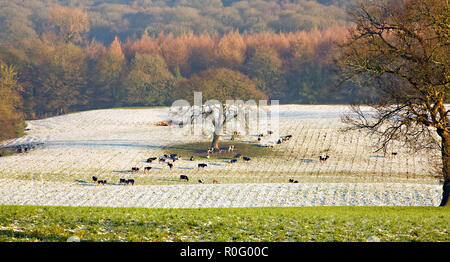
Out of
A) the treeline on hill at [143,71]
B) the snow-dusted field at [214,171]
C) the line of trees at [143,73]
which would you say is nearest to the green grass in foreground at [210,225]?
the snow-dusted field at [214,171]

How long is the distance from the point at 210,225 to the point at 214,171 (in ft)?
81.6

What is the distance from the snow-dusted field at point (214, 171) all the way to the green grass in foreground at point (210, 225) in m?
7.31

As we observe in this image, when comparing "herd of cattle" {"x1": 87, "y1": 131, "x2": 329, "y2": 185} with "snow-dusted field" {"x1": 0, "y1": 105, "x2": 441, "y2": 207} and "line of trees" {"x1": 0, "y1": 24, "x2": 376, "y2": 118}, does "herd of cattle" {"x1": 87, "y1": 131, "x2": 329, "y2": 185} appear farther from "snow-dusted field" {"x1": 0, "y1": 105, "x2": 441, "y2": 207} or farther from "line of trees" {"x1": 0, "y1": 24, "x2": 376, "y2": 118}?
"line of trees" {"x1": 0, "y1": 24, "x2": 376, "y2": 118}

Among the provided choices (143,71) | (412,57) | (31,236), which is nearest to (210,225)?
(31,236)

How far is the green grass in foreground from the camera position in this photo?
51.1ft

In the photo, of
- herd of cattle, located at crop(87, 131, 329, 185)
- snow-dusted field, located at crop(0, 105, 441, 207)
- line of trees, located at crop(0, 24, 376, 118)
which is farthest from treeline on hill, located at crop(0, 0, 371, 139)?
herd of cattle, located at crop(87, 131, 329, 185)

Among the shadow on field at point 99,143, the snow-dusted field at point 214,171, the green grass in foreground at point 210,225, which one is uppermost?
the green grass in foreground at point 210,225

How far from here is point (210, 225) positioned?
693 inches

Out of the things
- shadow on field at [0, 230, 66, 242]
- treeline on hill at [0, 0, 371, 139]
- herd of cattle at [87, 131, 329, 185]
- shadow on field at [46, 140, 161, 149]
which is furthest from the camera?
treeline on hill at [0, 0, 371, 139]

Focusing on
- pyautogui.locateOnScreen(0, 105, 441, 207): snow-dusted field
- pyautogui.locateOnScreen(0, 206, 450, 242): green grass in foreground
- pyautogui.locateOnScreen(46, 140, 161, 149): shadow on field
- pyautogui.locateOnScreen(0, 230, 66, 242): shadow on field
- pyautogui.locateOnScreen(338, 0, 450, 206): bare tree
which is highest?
pyautogui.locateOnScreen(338, 0, 450, 206): bare tree

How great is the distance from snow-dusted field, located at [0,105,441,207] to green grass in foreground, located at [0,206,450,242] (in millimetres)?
7309

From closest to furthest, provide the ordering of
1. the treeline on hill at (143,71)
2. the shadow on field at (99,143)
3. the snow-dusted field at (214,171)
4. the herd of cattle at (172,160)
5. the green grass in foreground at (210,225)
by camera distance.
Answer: the green grass in foreground at (210,225) < the snow-dusted field at (214,171) < the herd of cattle at (172,160) < the shadow on field at (99,143) < the treeline on hill at (143,71)

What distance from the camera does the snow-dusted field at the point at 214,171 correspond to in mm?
29625

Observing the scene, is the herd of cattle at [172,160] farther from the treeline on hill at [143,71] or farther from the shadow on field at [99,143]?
the treeline on hill at [143,71]
